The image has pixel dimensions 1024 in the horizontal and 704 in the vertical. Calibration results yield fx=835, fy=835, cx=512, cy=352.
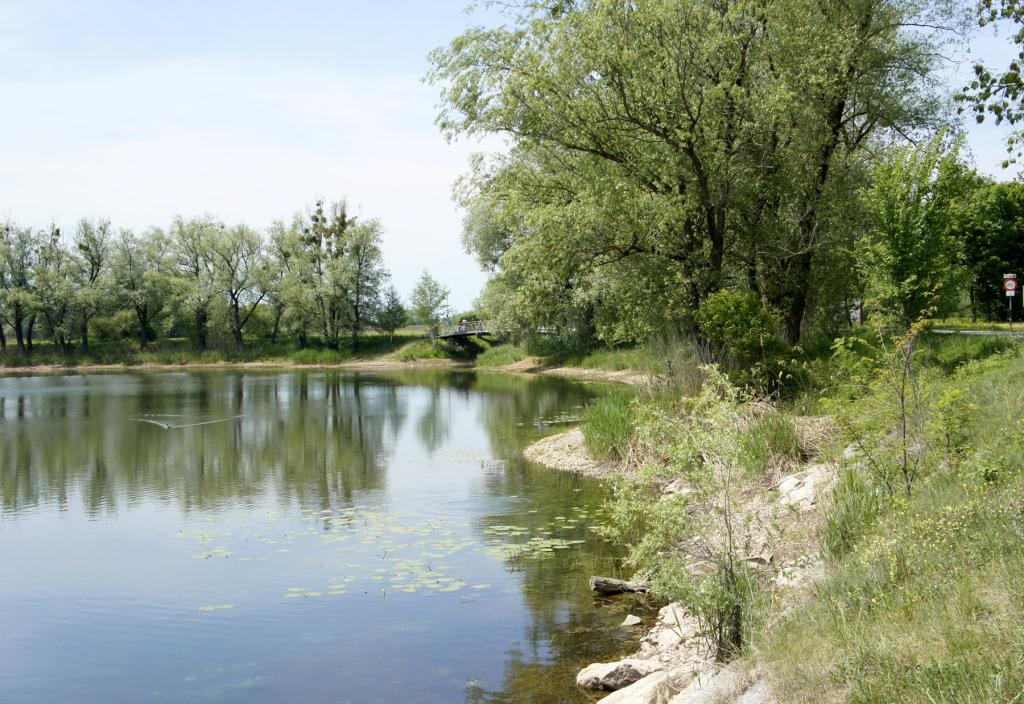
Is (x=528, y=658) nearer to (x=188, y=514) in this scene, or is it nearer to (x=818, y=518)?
(x=818, y=518)

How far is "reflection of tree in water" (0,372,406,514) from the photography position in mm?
16281

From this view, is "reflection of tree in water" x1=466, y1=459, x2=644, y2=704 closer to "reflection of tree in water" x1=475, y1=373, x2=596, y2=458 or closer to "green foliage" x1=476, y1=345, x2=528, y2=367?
"reflection of tree in water" x1=475, y1=373, x2=596, y2=458

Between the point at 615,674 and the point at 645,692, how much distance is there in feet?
2.09

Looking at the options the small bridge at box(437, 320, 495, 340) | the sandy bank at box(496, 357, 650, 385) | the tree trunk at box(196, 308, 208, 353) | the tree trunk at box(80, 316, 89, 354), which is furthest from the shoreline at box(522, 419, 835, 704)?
the tree trunk at box(80, 316, 89, 354)

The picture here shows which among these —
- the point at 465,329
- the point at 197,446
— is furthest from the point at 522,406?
the point at 465,329

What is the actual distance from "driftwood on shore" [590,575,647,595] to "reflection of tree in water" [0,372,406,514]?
22.3 feet

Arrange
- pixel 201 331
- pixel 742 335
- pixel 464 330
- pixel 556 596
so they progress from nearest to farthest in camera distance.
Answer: pixel 556 596
pixel 742 335
pixel 464 330
pixel 201 331

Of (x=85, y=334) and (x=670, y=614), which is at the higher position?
(x=85, y=334)

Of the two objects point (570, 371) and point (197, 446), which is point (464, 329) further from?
point (197, 446)

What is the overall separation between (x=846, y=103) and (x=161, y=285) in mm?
61267

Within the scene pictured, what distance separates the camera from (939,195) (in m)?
17.3

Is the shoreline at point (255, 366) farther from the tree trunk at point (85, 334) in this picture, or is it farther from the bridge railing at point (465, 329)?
the tree trunk at point (85, 334)

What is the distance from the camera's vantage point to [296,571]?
10773 mm

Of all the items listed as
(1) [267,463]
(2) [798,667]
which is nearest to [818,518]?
(2) [798,667]
